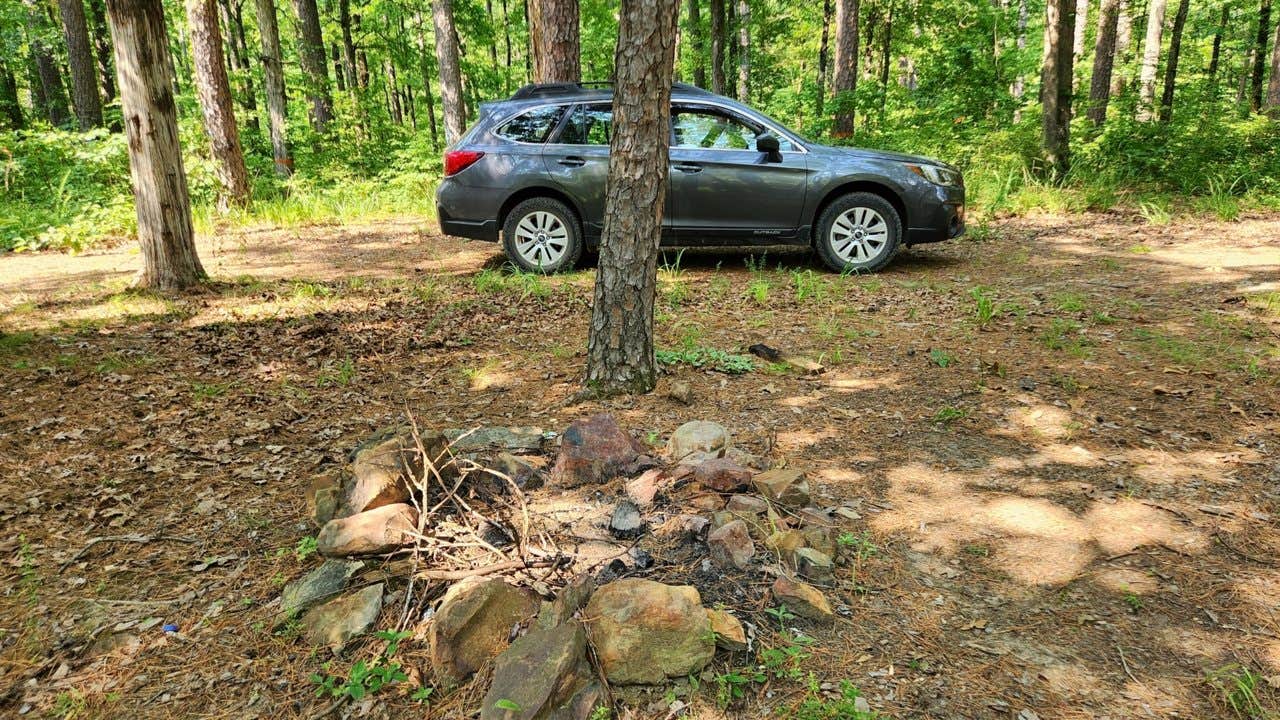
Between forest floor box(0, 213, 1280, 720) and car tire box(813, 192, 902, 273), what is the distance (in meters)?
0.30

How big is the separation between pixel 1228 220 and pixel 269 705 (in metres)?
11.4

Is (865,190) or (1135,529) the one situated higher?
(865,190)

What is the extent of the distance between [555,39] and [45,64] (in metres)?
18.5

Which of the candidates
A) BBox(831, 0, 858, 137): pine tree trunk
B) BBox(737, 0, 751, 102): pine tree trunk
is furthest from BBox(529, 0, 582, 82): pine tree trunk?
BBox(737, 0, 751, 102): pine tree trunk

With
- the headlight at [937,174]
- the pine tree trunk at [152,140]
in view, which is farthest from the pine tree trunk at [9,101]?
the headlight at [937,174]

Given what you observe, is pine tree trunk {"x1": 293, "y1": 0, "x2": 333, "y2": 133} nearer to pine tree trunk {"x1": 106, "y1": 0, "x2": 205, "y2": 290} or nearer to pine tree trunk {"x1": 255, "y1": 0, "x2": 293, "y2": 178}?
pine tree trunk {"x1": 255, "y1": 0, "x2": 293, "y2": 178}

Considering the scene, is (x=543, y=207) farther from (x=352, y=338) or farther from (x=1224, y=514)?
(x=1224, y=514)

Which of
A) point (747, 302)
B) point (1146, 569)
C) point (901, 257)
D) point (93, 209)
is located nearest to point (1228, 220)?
point (901, 257)

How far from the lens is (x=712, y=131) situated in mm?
7527

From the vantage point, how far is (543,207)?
766cm

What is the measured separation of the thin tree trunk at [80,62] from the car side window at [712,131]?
49.6 ft

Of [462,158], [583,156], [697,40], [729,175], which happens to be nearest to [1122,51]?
[697,40]

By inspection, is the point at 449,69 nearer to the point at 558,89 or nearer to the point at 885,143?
the point at 558,89

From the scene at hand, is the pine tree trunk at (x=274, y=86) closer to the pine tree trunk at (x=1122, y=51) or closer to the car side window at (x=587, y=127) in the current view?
the car side window at (x=587, y=127)
